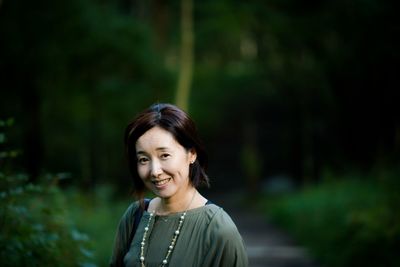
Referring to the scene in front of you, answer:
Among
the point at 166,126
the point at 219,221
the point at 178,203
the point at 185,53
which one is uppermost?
the point at 185,53

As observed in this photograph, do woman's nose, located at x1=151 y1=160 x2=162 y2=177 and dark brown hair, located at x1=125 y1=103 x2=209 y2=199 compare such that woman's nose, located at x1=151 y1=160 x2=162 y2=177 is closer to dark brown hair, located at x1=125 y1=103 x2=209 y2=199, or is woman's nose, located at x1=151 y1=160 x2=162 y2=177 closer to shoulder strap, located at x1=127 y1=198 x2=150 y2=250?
dark brown hair, located at x1=125 y1=103 x2=209 y2=199

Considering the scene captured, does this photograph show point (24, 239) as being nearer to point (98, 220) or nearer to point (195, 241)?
point (195, 241)

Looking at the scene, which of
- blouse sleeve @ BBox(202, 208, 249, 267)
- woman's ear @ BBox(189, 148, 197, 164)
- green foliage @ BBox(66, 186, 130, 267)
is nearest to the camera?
blouse sleeve @ BBox(202, 208, 249, 267)

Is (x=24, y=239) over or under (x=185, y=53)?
under

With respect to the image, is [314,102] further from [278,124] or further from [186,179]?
[186,179]

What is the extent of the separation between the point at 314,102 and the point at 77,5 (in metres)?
7.78

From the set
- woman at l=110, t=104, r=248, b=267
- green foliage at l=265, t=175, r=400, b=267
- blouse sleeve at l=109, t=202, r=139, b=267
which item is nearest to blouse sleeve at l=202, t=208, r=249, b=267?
woman at l=110, t=104, r=248, b=267

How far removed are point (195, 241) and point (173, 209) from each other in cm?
19

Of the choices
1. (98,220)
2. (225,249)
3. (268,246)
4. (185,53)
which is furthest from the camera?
(185,53)

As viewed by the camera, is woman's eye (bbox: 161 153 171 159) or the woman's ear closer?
woman's eye (bbox: 161 153 171 159)

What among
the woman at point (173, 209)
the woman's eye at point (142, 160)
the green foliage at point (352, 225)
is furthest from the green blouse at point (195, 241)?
the green foliage at point (352, 225)

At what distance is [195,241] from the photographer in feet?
7.55

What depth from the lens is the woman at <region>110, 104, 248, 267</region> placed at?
226 centimetres

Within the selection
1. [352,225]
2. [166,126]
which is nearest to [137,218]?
[166,126]
